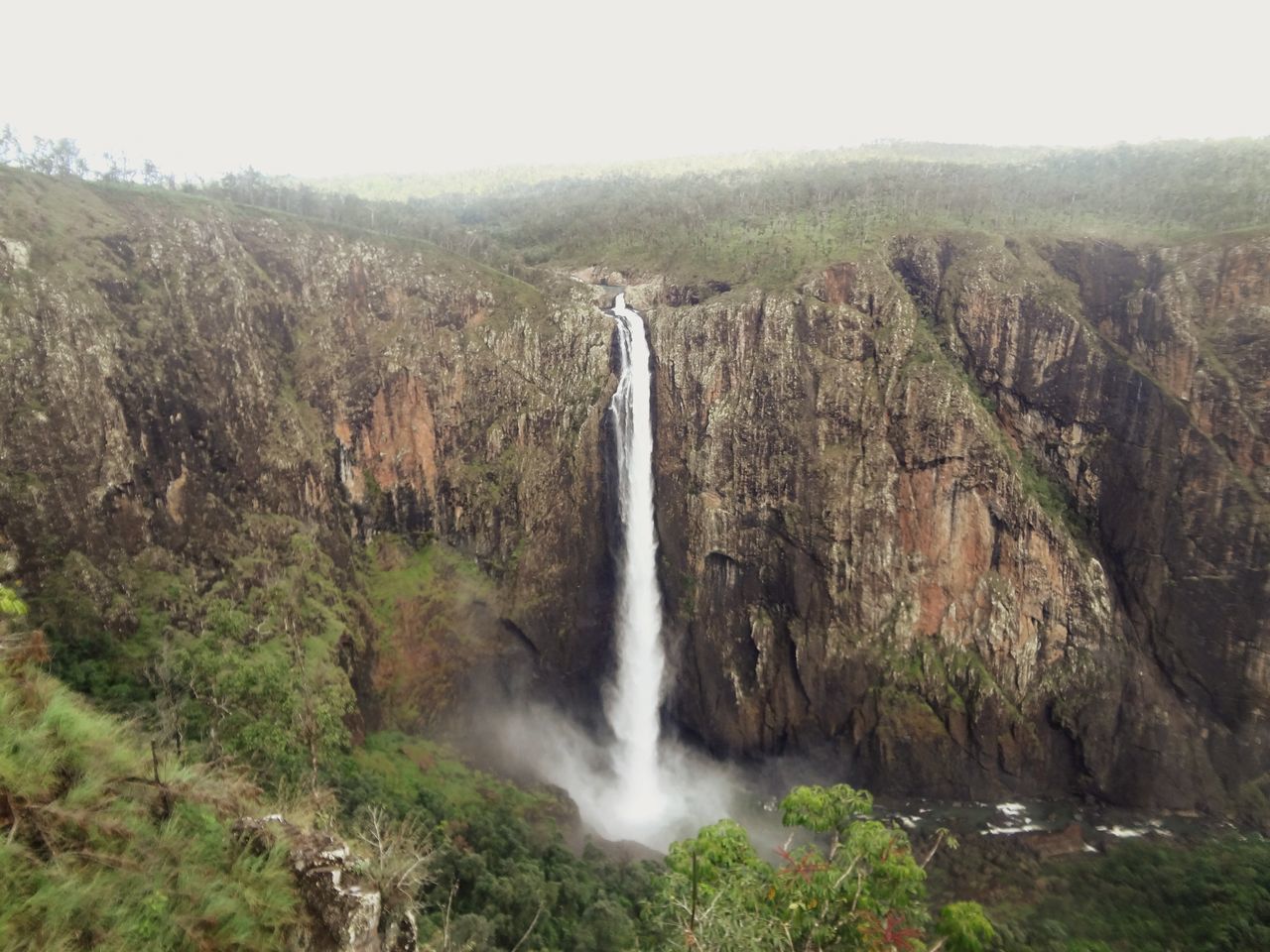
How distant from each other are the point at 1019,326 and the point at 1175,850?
19034 mm

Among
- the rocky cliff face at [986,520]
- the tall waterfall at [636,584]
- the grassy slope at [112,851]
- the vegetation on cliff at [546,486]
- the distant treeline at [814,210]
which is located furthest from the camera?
the distant treeline at [814,210]

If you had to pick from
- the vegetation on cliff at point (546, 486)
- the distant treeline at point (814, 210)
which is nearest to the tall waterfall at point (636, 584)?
the vegetation on cliff at point (546, 486)

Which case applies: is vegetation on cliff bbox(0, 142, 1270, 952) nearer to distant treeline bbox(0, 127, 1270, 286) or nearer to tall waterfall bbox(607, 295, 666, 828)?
distant treeline bbox(0, 127, 1270, 286)

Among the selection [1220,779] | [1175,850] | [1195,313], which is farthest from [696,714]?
[1195,313]

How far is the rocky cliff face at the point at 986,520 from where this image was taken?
25.5 metres

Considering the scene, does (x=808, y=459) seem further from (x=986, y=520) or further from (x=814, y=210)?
(x=814, y=210)

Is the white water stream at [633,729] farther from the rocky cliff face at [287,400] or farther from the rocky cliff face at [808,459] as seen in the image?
the rocky cliff face at [287,400]

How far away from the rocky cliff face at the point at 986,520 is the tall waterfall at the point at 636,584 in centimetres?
97

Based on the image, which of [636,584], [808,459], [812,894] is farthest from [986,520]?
[812,894]

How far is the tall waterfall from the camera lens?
29.2 metres

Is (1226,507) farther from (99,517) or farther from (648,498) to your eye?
(99,517)

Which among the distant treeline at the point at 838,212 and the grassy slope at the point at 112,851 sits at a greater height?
the distant treeline at the point at 838,212

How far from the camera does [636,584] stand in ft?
99.1

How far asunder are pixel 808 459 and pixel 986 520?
7.09 meters
